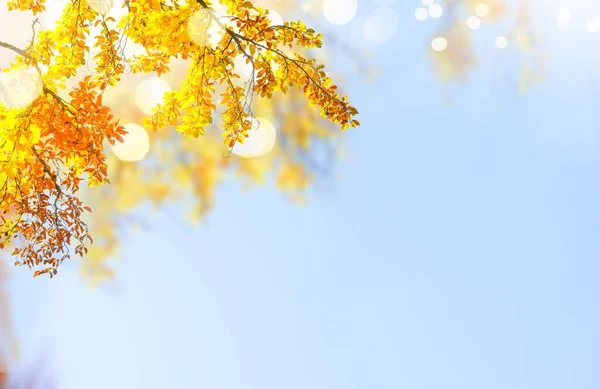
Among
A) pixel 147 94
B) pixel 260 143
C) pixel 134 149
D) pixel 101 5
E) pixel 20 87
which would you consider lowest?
pixel 20 87

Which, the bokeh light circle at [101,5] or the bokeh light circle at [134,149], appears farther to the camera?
the bokeh light circle at [134,149]

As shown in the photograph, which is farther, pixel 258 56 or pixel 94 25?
pixel 94 25

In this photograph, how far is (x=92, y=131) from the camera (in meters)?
3.65

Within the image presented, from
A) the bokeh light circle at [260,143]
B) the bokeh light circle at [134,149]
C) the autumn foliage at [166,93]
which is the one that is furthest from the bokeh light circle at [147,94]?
the autumn foliage at [166,93]

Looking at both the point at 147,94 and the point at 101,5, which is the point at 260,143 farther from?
the point at 101,5

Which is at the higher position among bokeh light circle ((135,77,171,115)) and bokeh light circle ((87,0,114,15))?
bokeh light circle ((135,77,171,115))

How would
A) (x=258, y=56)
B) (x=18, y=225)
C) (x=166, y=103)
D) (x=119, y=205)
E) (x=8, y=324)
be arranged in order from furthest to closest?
(x=119, y=205), (x=8, y=324), (x=18, y=225), (x=166, y=103), (x=258, y=56)

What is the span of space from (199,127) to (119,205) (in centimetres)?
662

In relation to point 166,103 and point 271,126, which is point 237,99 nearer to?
point 166,103

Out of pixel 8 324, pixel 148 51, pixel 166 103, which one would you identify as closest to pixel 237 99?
pixel 166 103

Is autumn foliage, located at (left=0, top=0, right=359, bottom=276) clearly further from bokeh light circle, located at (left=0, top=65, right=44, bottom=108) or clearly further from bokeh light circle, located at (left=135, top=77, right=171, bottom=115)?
bokeh light circle, located at (left=135, top=77, right=171, bottom=115)

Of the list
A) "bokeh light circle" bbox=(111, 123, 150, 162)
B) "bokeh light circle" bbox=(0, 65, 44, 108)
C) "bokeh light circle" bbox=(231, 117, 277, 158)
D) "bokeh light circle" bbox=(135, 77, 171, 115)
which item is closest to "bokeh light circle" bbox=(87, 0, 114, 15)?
"bokeh light circle" bbox=(0, 65, 44, 108)

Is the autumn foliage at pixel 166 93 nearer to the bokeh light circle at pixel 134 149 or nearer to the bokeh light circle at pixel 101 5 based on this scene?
the bokeh light circle at pixel 101 5

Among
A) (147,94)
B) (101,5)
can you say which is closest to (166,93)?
(101,5)
